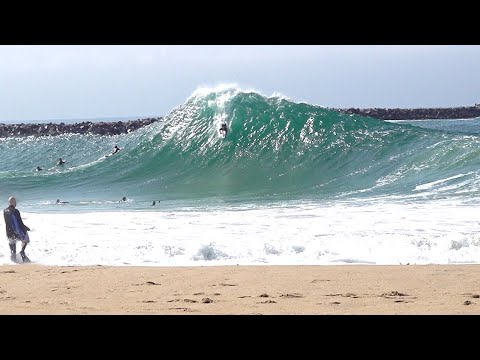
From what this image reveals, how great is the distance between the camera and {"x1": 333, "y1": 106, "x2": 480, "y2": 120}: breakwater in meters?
52.9

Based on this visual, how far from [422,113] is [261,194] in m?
45.3

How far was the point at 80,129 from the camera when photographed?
4362 centimetres

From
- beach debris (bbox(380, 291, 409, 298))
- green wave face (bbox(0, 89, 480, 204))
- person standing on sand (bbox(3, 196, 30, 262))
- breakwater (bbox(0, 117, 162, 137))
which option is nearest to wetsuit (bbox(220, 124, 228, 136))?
green wave face (bbox(0, 89, 480, 204))

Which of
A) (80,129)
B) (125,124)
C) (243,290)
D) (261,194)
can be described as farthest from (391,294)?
(80,129)

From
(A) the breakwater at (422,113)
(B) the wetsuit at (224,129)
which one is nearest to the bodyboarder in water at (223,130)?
(B) the wetsuit at (224,129)

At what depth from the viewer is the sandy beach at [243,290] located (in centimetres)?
483

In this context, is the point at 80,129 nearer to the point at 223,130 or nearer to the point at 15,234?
the point at 223,130

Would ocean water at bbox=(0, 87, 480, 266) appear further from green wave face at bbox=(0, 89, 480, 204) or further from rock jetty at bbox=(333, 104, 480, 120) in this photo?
rock jetty at bbox=(333, 104, 480, 120)

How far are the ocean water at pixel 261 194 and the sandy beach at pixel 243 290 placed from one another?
2.16 ft

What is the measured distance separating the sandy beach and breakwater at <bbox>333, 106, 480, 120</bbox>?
149 feet

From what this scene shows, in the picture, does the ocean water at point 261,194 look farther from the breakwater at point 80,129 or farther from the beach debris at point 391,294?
the breakwater at point 80,129
